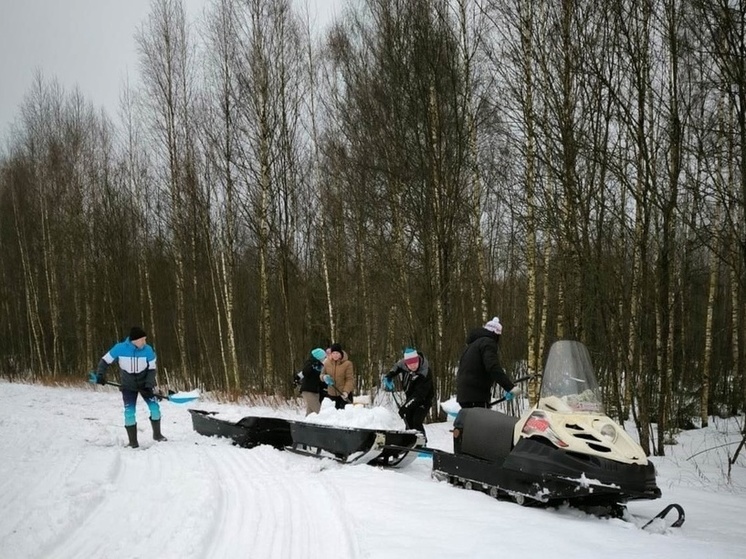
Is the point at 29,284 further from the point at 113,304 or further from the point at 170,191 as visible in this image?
the point at 170,191

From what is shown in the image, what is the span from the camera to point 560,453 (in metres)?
5.06

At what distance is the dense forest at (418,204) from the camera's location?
30.1ft

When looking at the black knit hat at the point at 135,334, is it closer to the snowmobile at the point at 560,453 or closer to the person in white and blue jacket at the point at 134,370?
the person in white and blue jacket at the point at 134,370

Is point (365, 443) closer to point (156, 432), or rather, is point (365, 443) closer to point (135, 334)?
point (156, 432)

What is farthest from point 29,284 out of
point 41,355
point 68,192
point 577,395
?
point 577,395

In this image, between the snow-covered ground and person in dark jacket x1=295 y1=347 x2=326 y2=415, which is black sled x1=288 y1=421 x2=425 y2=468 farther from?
person in dark jacket x1=295 y1=347 x2=326 y2=415

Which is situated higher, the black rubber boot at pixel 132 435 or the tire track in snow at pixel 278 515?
the tire track in snow at pixel 278 515

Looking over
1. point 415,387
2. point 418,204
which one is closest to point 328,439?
point 415,387

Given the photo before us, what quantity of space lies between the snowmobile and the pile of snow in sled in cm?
Answer: 98

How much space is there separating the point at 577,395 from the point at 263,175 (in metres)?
13.9

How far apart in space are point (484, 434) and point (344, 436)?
194cm

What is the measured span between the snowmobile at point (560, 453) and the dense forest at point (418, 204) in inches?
134

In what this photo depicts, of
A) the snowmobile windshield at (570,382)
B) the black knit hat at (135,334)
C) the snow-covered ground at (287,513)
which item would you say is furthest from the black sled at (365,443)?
the black knit hat at (135,334)

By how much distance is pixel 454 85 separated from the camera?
41.7 feet
